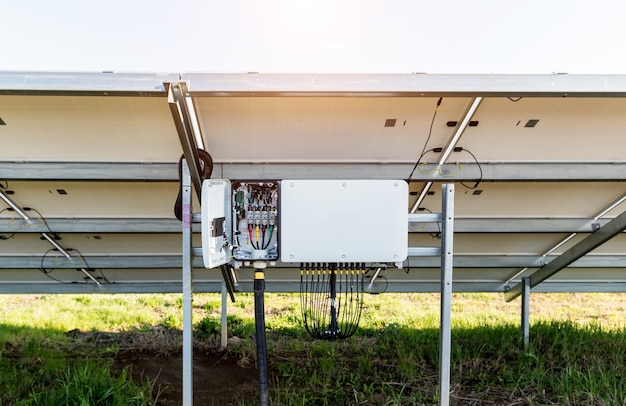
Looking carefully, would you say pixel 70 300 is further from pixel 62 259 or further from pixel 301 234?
pixel 301 234

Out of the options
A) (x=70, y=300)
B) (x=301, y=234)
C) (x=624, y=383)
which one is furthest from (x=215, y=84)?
(x=70, y=300)

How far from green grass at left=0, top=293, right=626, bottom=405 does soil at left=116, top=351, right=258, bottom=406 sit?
13 centimetres

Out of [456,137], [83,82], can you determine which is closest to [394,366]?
[456,137]

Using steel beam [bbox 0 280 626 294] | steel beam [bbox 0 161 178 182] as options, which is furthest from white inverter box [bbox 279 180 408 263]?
steel beam [bbox 0 280 626 294]

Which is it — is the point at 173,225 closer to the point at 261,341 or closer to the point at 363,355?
the point at 261,341

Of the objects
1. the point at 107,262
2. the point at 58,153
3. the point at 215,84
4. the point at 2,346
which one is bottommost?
the point at 2,346

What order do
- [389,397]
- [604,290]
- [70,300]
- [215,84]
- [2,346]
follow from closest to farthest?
[215,84], [389,397], [2,346], [604,290], [70,300]

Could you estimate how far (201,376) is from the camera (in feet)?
12.6

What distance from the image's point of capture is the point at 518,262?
4230 millimetres

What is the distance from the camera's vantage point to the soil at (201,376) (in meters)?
3.35

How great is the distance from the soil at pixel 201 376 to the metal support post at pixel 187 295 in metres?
0.82

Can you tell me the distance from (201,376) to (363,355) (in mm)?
1416

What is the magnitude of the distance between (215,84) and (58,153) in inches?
50.3

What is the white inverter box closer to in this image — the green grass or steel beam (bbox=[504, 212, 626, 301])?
the green grass
